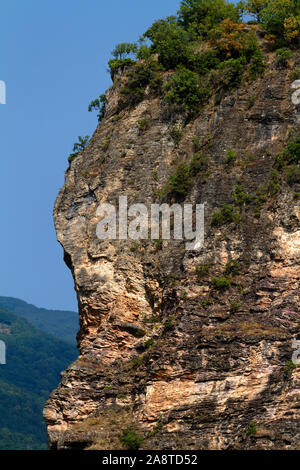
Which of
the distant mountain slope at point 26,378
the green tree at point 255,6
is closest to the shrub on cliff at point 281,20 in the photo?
the green tree at point 255,6

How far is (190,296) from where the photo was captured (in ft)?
138

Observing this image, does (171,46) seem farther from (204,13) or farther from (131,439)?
(131,439)

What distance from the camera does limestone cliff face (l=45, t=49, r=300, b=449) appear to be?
38312mm

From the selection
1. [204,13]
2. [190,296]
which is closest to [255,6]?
[204,13]

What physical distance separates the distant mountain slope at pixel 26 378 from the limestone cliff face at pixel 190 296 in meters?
59.2

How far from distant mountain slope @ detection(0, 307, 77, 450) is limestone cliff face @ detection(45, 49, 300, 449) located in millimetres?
59159

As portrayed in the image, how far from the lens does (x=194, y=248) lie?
142ft

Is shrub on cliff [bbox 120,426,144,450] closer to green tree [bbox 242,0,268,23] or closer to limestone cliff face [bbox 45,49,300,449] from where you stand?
limestone cliff face [bbox 45,49,300,449]

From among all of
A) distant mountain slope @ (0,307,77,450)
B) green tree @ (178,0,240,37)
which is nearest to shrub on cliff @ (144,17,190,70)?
green tree @ (178,0,240,37)

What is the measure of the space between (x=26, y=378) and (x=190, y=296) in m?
90.9

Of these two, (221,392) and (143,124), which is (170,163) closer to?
(143,124)
